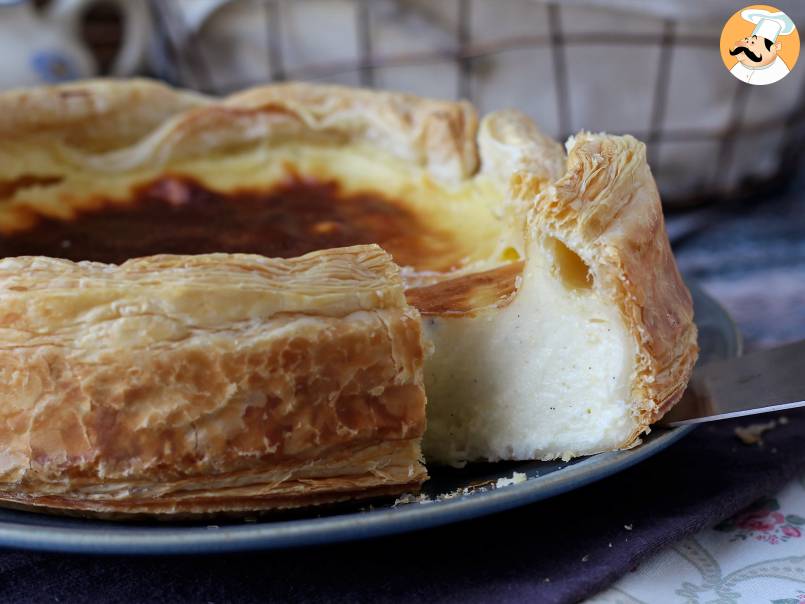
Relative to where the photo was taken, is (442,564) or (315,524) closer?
(315,524)

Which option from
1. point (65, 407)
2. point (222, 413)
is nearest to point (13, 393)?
point (65, 407)

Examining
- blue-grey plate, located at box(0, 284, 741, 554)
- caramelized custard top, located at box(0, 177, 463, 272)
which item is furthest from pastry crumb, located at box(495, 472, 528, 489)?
caramelized custard top, located at box(0, 177, 463, 272)

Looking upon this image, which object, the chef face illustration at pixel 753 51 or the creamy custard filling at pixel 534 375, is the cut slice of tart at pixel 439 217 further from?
the chef face illustration at pixel 753 51

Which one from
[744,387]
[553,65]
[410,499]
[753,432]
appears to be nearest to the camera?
[410,499]

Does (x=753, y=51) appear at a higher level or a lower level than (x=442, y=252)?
higher

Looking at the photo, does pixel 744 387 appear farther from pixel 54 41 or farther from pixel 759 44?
pixel 54 41

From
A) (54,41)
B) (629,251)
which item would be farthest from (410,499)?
(54,41)

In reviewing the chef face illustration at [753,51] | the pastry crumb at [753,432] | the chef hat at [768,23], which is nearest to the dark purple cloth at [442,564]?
the pastry crumb at [753,432]
